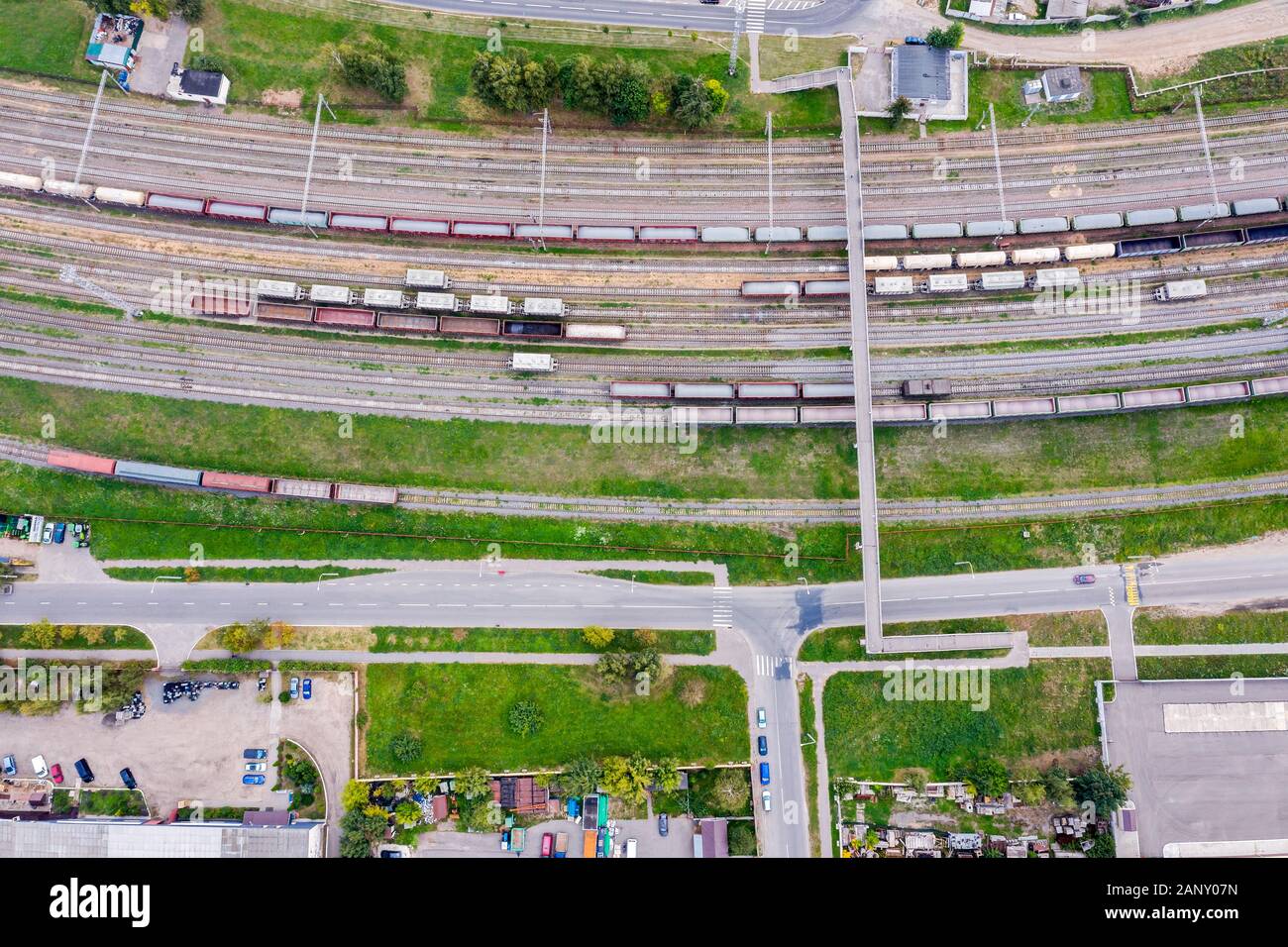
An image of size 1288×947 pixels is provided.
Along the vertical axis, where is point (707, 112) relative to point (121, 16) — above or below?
below

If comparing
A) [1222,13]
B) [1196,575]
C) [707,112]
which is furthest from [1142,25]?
[1196,575]

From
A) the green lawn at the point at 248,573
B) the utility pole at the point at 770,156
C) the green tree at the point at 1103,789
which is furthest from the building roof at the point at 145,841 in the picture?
the utility pole at the point at 770,156

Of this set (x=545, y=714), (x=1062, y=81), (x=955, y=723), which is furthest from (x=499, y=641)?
(x=1062, y=81)

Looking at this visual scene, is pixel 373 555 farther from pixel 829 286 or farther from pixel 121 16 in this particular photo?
pixel 121 16

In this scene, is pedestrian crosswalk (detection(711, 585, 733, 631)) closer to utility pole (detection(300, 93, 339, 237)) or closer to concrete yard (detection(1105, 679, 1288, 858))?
concrete yard (detection(1105, 679, 1288, 858))

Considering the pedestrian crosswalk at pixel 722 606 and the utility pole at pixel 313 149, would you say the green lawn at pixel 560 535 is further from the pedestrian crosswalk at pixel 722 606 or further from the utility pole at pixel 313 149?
the utility pole at pixel 313 149

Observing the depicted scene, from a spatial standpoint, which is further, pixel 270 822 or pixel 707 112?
pixel 707 112
